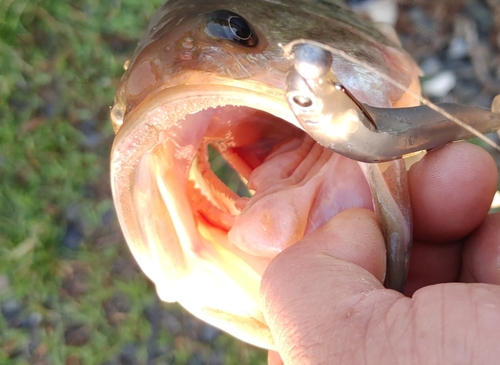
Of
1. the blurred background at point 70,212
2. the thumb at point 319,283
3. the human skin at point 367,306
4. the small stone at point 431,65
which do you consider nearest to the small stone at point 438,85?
the small stone at point 431,65

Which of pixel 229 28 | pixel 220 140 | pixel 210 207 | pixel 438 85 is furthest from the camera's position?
pixel 438 85

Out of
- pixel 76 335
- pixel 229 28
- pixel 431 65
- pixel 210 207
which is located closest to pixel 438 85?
pixel 431 65

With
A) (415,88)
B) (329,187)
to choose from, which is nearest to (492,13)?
(415,88)

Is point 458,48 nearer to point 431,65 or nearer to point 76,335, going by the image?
point 431,65

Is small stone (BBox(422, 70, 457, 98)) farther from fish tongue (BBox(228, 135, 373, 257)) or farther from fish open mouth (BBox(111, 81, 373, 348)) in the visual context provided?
fish tongue (BBox(228, 135, 373, 257))

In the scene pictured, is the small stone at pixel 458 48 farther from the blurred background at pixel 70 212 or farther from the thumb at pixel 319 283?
the thumb at pixel 319 283

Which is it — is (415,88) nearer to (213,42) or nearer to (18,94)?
(213,42)
